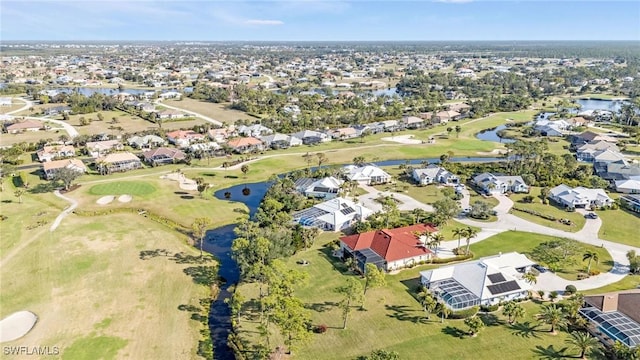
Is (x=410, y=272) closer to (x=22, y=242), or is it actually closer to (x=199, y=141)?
(x=22, y=242)

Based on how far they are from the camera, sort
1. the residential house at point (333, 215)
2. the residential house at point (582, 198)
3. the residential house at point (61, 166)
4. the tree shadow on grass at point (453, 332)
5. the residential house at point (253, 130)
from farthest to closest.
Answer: the residential house at point (253, 130), the residential house at point (61, 166), the residential house at point (582, 198), the residential house at point (333, 215), the tree shadow on grass at point (453, 332)

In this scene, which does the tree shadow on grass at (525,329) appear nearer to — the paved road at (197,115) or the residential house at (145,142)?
the residential house at (145,142)

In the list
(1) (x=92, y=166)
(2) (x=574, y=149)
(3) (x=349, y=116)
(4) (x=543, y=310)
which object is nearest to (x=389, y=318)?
(4) (x=543, y=310)

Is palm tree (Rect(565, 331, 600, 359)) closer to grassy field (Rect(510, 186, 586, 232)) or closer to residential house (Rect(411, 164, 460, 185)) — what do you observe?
grassy field (Rect(510, 186, 586, 232))

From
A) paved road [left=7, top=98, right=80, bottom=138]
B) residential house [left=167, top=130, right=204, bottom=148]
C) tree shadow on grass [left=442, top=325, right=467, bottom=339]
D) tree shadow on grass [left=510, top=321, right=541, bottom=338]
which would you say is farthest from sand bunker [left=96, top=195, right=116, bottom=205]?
tree shadow on grass [left=510, top=321, right=541, bottom=338]

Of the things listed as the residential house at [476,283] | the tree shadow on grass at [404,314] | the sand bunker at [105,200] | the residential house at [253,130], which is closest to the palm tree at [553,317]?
the residential house at [476,283]

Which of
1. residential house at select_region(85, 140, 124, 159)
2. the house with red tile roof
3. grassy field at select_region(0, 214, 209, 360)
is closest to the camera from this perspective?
grassy field at select_region(0, 214, 209, 360)
